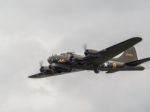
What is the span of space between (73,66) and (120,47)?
25.2ft

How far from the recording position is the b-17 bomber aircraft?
5991 cm

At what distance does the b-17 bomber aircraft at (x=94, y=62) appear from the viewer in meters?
59.9

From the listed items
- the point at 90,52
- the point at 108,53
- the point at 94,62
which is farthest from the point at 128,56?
the point at 90,52

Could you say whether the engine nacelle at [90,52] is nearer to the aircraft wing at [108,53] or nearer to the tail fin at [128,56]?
the aircraft wing at [108,53]

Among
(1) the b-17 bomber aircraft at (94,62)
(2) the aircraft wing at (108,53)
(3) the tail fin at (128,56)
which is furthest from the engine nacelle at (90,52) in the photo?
(3) the tail fin at (128,56)

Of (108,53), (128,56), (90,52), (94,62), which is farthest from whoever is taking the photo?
(128,56)

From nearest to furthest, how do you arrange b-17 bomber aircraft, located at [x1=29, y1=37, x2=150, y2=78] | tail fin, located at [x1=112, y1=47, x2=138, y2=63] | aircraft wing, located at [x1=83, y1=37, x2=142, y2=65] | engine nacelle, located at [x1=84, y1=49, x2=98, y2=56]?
aircraft wing, located at [x1=83, y1=37, x2=142, y2=65] → b-17 bomber aircraft, located at [x1=29, y1=37, x2=150, y2=78] → engine nacelle, located at [x1=84, y1=49, x2=98, y2=56] → tail fin, located at [x1=112, y1=47, x2=138, y2=63]

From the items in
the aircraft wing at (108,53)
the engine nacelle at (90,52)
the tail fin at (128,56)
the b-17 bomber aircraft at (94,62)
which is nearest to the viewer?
the aircraft wing at (108,53)

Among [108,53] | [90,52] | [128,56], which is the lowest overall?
[108,53]

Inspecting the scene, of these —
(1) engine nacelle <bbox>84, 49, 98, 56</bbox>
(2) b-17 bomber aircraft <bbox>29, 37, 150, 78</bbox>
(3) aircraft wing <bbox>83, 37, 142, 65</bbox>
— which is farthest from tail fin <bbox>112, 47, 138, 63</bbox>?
(1) engine nacelle <bbox>84, 49, 98, 56</bbox>

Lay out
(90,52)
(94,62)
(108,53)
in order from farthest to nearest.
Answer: (94,62) → (108,53) → (90,52)

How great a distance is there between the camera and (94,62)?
62.2m

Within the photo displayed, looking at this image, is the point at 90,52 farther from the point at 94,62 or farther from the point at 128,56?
the point at 128,56

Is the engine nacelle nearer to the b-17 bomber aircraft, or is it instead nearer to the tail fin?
the b-17 bomber aircraft
